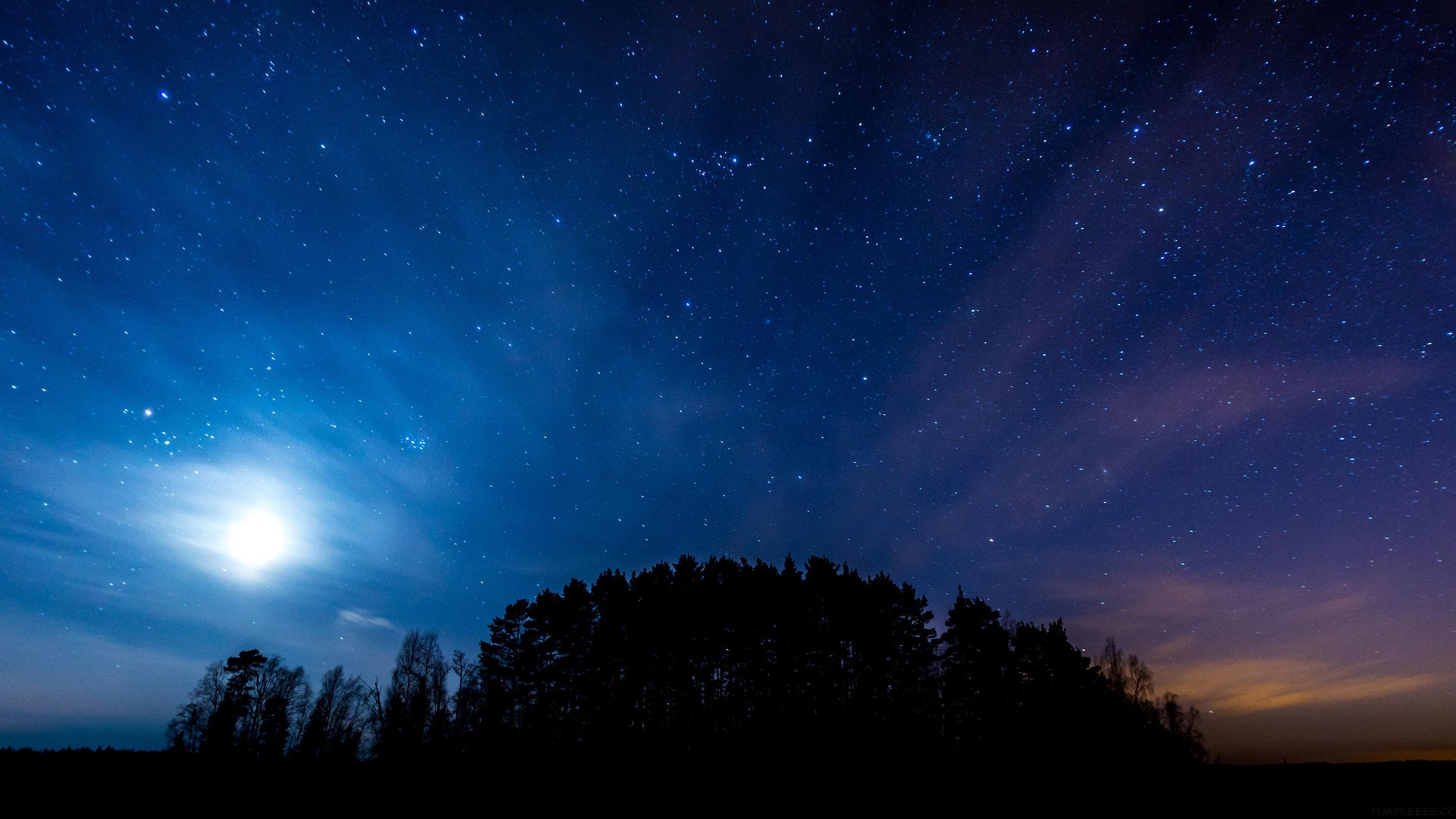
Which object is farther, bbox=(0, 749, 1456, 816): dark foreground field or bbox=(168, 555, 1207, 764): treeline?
bbox=(168, 555, 1207, 764): treeline

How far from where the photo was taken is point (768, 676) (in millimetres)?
41750

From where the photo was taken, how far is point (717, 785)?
29.3 m

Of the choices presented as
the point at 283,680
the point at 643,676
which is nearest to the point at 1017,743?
the point at 643,676

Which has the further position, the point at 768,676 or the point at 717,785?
the point at 768,676

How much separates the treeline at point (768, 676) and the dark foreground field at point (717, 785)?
184 inches

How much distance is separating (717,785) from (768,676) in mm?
12971

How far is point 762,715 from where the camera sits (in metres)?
40.5

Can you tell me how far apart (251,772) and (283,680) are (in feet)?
189

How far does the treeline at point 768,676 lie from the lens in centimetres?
3966

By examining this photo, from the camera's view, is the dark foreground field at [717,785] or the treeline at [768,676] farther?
the treeline at [768,676]

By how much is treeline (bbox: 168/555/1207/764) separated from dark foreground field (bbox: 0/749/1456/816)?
467 centimetres

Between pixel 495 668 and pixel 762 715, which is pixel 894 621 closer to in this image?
pixel 762 715

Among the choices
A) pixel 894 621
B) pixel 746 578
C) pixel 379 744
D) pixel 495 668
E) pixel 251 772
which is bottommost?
pixel 379 744

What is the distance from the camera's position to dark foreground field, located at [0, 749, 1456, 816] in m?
17.7
